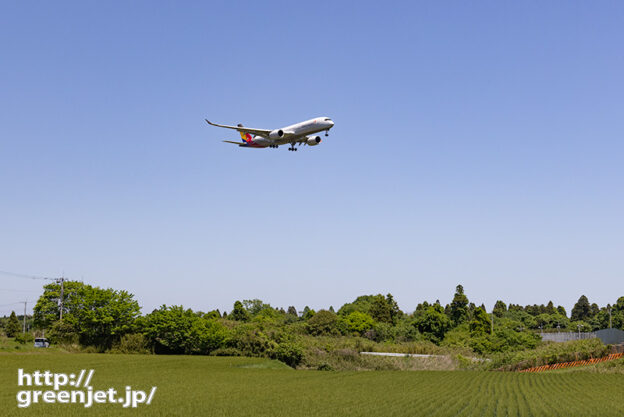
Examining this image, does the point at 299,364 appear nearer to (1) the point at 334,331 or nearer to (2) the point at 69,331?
(2) the point at 69,331

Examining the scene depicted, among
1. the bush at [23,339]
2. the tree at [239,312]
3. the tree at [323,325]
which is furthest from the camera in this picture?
the tree at [239,312]

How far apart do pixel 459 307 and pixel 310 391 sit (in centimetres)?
11159

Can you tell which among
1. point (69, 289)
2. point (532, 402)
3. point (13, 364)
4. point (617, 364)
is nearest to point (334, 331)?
point (69, 289)

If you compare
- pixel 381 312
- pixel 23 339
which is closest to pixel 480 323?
pixel 381 312

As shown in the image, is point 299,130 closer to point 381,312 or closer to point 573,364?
point 573,364

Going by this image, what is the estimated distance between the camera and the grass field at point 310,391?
31.4 meters

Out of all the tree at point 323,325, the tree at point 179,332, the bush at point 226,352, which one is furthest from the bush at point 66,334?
the tree at point 323,325

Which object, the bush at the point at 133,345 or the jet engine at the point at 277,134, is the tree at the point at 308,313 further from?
the jet engine at the point at 277,134

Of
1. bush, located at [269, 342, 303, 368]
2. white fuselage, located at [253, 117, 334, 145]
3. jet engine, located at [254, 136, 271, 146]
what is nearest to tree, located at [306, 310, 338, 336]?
bush, located at [269, 342, 303, 368]

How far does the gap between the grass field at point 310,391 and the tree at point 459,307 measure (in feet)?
282

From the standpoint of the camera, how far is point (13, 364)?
5419cm

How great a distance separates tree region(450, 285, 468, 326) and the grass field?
86054 millimetres

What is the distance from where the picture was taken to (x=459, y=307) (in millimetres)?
146875

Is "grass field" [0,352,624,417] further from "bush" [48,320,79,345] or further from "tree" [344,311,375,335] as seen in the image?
"tree" [344,311,375,335]
